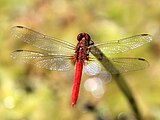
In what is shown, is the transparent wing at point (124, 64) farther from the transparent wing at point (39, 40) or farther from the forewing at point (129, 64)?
the transparent wing at point (39, 40)

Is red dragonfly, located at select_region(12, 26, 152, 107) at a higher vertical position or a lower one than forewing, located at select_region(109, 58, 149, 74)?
higher

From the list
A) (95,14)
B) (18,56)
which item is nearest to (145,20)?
(95,14)

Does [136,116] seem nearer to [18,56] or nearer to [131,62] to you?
[131,62]

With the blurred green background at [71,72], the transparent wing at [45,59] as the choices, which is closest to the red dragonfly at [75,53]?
the transparent wing at [45,59]

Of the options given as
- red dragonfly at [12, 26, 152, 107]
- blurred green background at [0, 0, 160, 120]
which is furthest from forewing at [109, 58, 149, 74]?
blurred green background at [0, 0, 160, 120]

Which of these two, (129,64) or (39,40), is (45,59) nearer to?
(39,40)

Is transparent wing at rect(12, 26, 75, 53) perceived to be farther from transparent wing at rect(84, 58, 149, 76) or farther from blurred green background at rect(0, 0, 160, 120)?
blurred green background at rect(0, 0, 160, 120)
